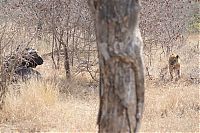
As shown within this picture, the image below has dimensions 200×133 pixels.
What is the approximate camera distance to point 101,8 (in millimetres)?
3871

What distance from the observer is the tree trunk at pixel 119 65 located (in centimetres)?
386

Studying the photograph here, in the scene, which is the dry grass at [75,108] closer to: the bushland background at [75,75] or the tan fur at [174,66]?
the bushland background at [75,75]

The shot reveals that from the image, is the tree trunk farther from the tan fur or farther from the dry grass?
the tan fur

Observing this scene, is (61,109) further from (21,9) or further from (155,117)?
(21,9)

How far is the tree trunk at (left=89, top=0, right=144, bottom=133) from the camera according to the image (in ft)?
12.6

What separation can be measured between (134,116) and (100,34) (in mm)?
744

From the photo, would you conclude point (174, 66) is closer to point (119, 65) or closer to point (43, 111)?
point (43, 111)

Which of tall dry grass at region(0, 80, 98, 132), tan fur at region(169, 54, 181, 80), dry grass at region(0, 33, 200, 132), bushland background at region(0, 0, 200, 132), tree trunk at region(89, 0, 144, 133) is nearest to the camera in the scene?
tree trunk at region(89, 0, 144, 133)

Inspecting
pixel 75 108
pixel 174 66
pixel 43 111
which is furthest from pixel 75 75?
pixel 43 111

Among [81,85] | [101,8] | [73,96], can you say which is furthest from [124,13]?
[81,85]

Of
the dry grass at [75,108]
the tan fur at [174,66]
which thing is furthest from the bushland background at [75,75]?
the tan fur at [174,66]

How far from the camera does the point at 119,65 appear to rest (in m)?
3.91

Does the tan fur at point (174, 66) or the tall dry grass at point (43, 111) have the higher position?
the tan fur at point (174, 66)

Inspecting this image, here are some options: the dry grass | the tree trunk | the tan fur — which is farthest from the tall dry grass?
the tree trunk
